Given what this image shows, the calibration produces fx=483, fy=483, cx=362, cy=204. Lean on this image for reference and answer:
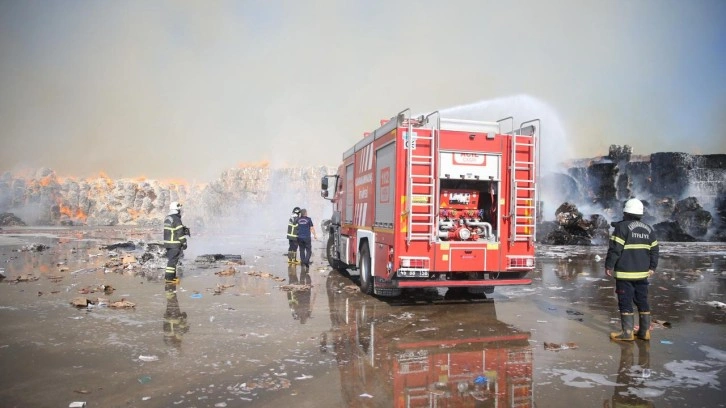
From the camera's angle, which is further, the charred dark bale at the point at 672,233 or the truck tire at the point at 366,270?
the charred dark bale at the point at 672,233

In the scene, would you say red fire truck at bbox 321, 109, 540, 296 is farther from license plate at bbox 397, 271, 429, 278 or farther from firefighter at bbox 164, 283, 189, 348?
firefighter at bbox 164, 283, 189, 348

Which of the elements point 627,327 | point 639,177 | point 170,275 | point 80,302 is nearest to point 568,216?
point 627,327

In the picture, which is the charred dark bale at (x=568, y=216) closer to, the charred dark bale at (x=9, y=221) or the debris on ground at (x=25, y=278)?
the debris on ground at (x=25, y=278)

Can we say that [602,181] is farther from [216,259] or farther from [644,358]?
[644,358]

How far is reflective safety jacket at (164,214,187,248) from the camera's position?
441 inches

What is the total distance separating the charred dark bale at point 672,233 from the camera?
2889cm

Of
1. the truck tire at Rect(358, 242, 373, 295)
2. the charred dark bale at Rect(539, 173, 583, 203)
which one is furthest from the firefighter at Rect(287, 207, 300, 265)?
the charred dark bale at Rect(539, 173, 583, 203)

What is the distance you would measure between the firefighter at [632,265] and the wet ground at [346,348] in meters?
0.35

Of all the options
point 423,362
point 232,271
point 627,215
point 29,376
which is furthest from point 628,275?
point 232,271

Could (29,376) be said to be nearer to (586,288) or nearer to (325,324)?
(325,324)

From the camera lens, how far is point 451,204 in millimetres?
9086

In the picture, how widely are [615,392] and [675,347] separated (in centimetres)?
227

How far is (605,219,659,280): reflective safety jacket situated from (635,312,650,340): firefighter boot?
0.53 meters

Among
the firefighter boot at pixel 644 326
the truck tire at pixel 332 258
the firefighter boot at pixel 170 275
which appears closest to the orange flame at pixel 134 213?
the truck tire at pixel 332 258
